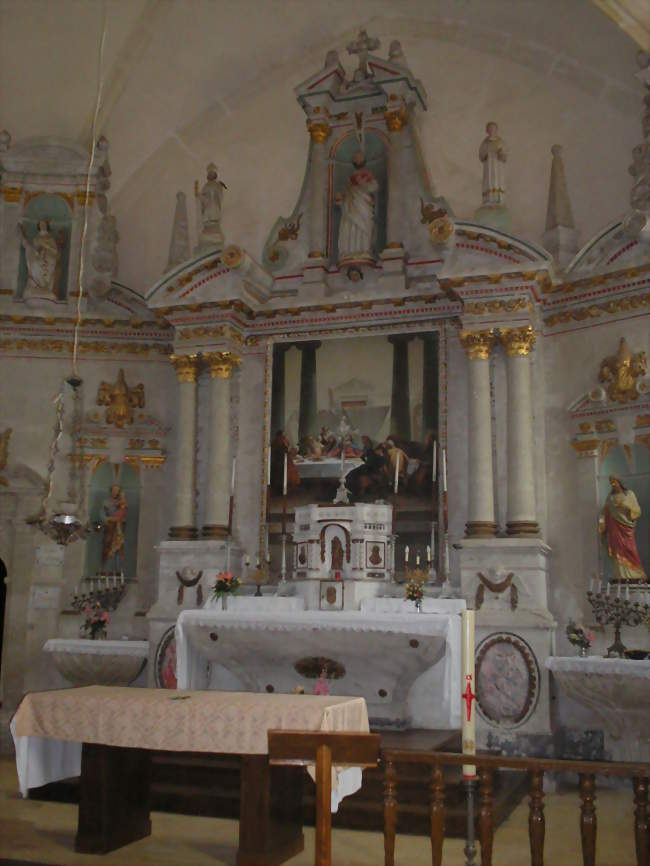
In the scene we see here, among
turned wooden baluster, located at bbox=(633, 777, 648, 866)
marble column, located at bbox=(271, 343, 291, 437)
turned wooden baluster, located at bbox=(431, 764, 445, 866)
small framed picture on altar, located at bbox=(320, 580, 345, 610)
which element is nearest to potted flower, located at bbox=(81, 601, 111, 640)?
small framed picture on altar, located at bbox=(320, 580, 345, 610)

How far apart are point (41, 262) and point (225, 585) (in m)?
Answer: 5.18

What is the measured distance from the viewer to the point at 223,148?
14.3 meters

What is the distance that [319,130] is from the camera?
40.7 feet

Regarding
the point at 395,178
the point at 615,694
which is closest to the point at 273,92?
the point at 395,178

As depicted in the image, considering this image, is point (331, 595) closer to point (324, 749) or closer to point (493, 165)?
point (493, 165)

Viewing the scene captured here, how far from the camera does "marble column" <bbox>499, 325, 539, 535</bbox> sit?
33.8ft

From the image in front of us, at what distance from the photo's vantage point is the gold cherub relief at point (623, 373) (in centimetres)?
1035

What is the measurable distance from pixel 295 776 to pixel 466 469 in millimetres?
4861

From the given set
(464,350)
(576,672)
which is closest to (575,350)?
(464,350)

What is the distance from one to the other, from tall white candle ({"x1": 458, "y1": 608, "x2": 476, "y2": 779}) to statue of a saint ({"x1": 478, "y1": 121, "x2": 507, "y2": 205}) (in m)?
7.46

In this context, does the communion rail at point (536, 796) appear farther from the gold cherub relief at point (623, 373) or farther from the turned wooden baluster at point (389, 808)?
the gold cherub relief at point (623, 373)

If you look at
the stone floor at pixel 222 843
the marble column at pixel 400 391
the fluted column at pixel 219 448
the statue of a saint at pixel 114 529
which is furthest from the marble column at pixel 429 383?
the stone floor at pixel 222 843

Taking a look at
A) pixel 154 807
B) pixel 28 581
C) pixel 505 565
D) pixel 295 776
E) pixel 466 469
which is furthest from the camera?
pixel 28 581

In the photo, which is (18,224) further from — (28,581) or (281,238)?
(28,581)
